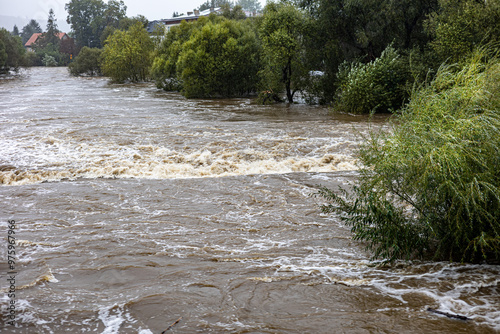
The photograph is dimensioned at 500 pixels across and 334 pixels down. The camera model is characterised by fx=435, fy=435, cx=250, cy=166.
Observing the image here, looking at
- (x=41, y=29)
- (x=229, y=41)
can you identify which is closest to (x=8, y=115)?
(x=229, y=41)

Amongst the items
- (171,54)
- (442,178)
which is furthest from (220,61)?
(442,178)

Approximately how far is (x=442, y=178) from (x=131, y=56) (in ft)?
146

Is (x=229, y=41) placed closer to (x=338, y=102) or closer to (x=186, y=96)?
(x=186, y=96)

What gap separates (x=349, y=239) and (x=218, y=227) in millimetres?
2232

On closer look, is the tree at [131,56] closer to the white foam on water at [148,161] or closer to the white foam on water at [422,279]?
the white foam on water at [148,161]

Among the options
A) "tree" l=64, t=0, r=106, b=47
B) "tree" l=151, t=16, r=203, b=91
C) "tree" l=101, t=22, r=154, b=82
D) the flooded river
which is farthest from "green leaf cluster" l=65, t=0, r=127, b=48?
the flooded river

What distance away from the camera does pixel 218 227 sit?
758 centimetres

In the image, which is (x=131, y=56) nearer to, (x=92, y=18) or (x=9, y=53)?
(x=9, y=53)

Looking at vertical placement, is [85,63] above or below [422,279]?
above

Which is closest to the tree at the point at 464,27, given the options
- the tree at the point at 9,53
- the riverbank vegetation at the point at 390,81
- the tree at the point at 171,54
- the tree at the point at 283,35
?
the riverbank vegetation at the point at 390,81

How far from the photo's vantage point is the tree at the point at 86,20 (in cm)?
10438

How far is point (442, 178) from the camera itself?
5.23 metres

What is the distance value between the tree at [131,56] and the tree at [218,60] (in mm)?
17635

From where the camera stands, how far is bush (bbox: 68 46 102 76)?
187 ft
